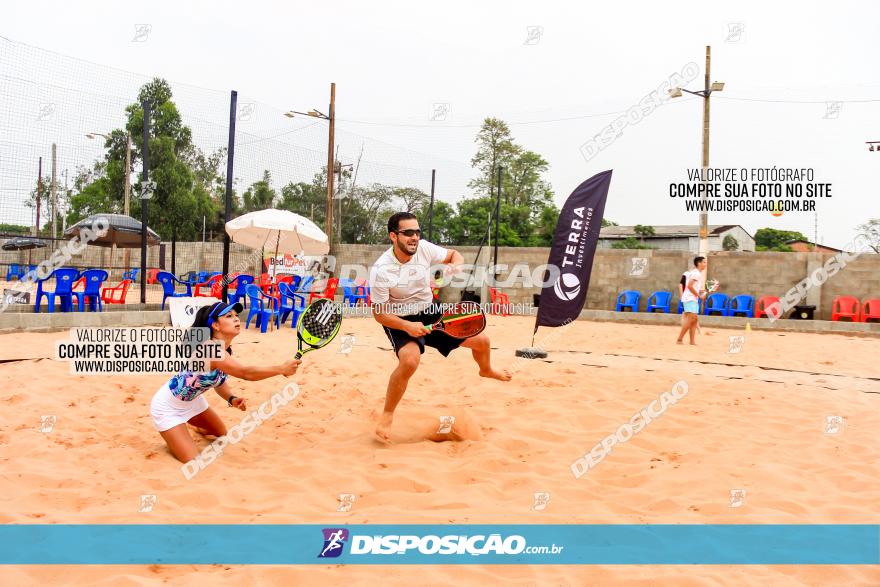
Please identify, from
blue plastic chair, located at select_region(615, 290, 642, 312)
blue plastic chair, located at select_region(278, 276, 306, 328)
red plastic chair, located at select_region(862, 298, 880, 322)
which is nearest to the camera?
blue plastic chair, located at select_region(278, 276, 306, 328)

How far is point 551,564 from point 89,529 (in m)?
2.03

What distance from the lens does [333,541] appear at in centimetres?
263

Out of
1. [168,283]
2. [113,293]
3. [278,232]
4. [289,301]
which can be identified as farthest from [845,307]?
[113,293]

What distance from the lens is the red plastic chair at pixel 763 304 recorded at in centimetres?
1445

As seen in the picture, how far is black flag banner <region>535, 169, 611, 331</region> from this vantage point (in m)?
7.93

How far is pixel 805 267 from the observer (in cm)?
1439

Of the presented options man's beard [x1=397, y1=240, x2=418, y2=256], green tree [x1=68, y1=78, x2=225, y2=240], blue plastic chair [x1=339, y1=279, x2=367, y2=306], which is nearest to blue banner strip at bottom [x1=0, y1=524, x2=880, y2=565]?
man's beard [x1=397, y1=240, x2=418, y2=256]

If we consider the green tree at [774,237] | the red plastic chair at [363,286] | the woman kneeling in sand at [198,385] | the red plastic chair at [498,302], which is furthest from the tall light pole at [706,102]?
the green tree at [774,237]

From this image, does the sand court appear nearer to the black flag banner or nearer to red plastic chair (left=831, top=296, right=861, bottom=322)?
the black flag banner

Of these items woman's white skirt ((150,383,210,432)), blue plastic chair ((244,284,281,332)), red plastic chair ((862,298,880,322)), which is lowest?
woman's white skirt ((150,383,210,432))

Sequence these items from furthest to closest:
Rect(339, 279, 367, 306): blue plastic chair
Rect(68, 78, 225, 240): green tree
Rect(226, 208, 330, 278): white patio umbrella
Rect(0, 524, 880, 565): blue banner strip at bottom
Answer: Rect(68, 78, 225, 240): green tree → Rect(339, 279, 367, 306): blue plastic chair → Rect(226, 208, 330, 278): white patio umbrella → Rect(0, 524, 880, 565): blue banner strip at bottom

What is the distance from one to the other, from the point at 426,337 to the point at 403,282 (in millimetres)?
481

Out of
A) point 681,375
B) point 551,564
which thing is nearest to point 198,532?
point 551,564

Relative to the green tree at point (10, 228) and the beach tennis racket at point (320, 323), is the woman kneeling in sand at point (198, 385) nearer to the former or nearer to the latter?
the beach tennis racket at point (320, 323)
